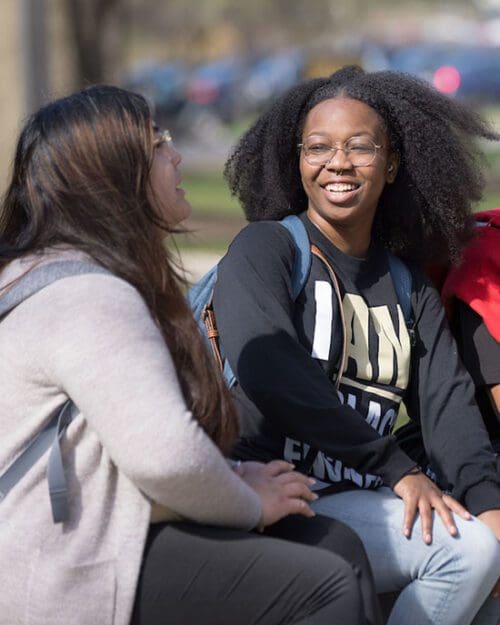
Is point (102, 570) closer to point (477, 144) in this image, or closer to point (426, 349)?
point (426, 349)

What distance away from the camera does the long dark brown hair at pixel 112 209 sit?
2701mm

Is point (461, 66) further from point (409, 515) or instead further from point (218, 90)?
point (409, 515)

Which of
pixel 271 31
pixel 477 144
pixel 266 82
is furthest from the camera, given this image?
pixel 271 31

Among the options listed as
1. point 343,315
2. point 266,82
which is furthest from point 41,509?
point 266,82

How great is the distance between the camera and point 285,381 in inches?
126

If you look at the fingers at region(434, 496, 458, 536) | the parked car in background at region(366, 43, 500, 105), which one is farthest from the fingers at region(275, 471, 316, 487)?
the parked car in background at region(366, 43, 500, 105)

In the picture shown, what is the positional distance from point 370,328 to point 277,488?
79 centimetres

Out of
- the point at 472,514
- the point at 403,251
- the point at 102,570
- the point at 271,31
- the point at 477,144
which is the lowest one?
the point at 271,31

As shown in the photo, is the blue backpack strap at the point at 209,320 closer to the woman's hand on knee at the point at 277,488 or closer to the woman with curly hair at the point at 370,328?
the woman with curly hair at the point at 370,328

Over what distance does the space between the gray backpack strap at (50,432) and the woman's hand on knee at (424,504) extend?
0.97 m

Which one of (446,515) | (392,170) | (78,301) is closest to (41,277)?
(78,301)

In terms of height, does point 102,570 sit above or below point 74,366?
below

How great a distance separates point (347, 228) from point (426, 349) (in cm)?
42

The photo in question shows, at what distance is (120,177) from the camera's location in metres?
2.72
